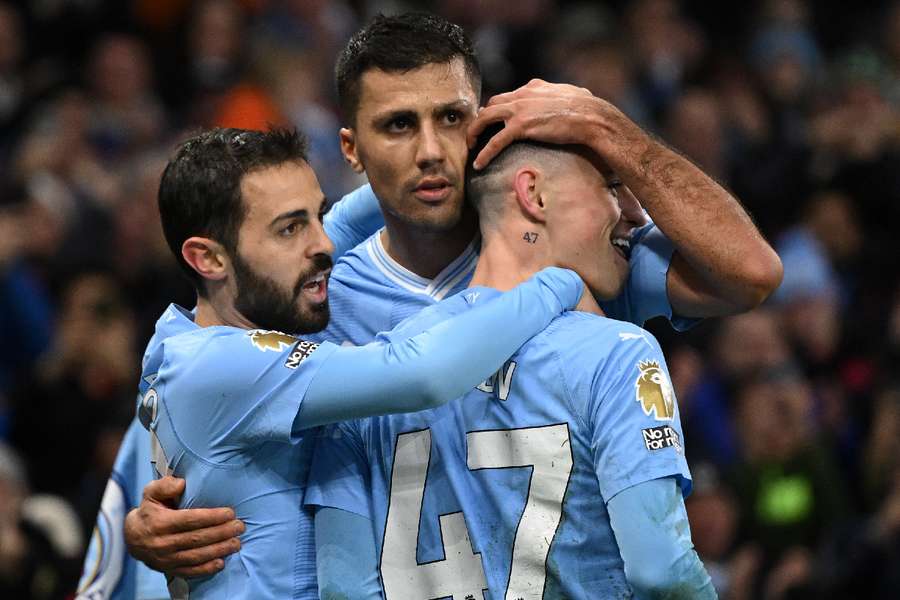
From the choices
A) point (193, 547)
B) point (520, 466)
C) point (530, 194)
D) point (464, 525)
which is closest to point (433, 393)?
point (520, 466)

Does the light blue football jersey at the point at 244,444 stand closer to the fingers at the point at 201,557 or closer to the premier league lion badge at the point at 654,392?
the fingers at the point at 201,557

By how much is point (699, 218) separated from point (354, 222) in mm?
1319

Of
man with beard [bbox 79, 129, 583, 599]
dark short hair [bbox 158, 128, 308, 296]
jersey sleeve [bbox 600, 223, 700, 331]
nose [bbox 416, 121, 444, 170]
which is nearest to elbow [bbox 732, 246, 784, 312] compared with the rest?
jersey sleeve [bbox 600, 223, 700, 331]

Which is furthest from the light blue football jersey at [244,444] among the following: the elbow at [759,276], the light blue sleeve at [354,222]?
the elbow at [759,276]

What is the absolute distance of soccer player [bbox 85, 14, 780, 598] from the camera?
370cm

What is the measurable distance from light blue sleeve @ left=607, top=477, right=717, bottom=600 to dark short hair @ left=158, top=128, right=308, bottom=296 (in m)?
1.27

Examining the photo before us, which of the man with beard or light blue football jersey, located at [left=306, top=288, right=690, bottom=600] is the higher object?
the man with beard

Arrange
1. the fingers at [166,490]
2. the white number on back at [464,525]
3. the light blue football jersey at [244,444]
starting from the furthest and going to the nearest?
the fingers at [166,490] → the light blue football jersey at [244,444] → the white number on back at [464,525]

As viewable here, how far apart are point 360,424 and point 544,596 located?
0.66 meters

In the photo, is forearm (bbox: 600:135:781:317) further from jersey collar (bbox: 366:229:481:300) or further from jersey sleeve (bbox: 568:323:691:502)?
jersey collar (bbox: 366:229:481:300)

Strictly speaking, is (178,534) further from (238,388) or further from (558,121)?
(558,121)

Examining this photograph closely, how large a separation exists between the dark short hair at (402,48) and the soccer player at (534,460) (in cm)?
39

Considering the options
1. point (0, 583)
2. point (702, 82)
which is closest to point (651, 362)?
point (0, 583)

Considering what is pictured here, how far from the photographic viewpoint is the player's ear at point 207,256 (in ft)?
12.6
